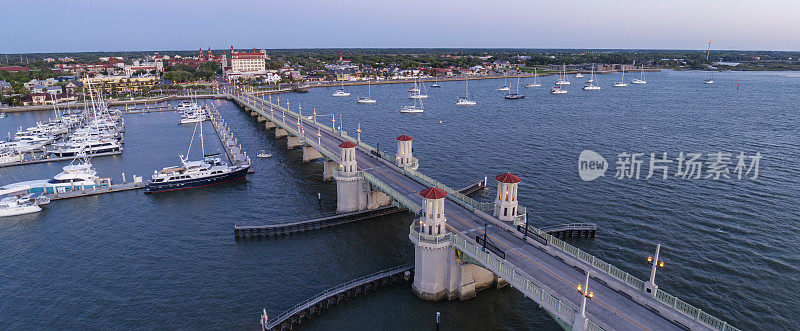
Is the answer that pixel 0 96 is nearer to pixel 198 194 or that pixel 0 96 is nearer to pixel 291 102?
pixel 291 102

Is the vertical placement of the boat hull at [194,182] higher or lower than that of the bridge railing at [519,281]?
lower

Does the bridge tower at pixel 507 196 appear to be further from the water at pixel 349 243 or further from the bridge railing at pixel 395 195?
the bridge railing at pixel 395 195

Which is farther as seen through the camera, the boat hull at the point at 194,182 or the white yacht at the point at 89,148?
the white yacht at the point at 89,148

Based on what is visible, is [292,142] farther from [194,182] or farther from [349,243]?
[349,243]

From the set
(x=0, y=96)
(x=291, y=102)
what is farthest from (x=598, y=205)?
(x=0, y=96)

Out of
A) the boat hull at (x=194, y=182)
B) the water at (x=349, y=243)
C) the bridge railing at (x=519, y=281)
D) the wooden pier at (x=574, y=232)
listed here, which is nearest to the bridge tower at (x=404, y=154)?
the water at (x=349, y=243)

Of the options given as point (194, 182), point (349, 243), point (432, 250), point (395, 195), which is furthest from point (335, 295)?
point (194, 182)
